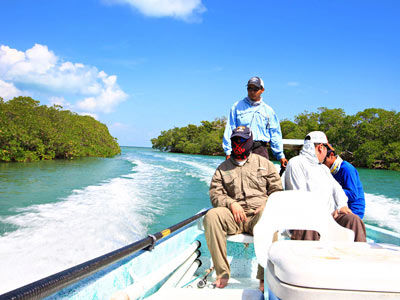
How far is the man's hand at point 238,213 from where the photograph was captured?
2.16 meters

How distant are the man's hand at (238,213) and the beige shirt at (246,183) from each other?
0.26 ft

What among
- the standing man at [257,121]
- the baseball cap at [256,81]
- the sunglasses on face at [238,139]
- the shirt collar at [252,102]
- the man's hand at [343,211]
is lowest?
the man's hand at [343,211]

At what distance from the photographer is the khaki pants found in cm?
202

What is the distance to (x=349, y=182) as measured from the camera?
2.71 m

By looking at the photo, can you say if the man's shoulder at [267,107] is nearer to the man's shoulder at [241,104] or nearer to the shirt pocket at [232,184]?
the man's shoulder at [241,104]

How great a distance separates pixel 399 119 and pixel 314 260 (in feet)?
102

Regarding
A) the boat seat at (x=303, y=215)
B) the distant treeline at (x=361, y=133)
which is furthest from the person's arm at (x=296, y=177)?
the distant treeline at (x=361, y=133)

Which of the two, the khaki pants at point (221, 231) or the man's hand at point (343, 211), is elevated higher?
the man's hand at point (343, 211)

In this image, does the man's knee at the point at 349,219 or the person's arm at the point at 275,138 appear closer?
the man's knee at the point at 349,219

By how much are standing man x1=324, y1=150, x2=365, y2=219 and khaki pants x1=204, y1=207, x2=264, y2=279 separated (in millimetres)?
1098

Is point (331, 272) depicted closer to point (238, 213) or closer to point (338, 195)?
point (238, 213)

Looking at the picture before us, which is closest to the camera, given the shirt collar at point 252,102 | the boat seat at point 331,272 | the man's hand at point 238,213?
the boat seat at point 331,272

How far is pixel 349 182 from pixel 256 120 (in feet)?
3.77

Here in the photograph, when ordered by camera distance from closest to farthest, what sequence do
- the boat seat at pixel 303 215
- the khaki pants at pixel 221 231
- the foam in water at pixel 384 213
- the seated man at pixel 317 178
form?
the boat seat at pixel 303 215, the khaki pants at pixel 221 231, the seated man at pixel 317 178, the foam in water at pixel 384 213
